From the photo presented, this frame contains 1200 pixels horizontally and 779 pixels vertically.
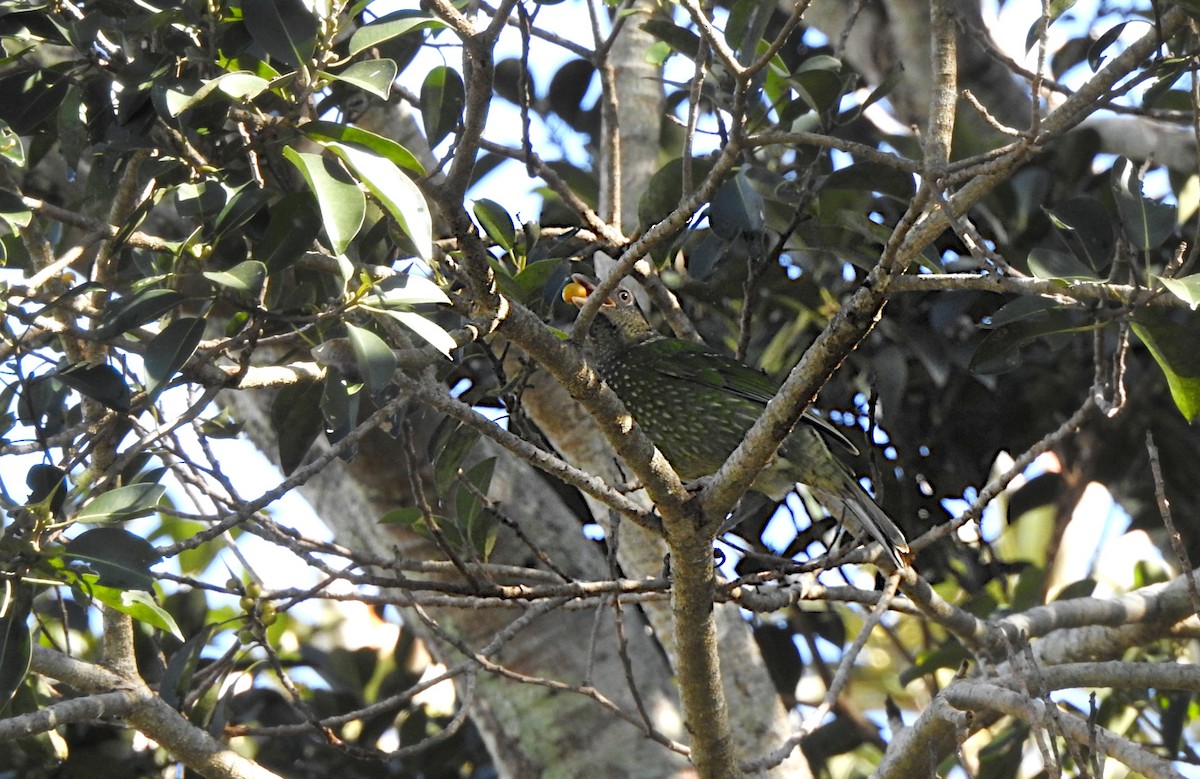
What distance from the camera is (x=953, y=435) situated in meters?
3.97

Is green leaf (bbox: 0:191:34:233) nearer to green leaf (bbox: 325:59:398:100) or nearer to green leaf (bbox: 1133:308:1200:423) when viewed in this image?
green leaf (bbox: 325:59:398:100)

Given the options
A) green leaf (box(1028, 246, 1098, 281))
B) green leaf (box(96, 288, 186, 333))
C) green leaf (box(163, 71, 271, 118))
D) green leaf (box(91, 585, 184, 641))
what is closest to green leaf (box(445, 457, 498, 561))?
green leaf (box(91, 585, 184, 641))

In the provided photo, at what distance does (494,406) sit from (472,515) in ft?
3.23

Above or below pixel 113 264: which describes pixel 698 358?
above

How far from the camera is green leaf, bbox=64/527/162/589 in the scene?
215 cm

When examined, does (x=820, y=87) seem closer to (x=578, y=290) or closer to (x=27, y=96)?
(x=578, y=290)

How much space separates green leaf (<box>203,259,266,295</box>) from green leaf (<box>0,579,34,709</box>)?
27.1 inches

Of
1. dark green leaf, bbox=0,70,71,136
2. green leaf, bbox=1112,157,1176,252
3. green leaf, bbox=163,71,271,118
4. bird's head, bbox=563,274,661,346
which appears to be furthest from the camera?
bird's head, bbox=563,274,661,346

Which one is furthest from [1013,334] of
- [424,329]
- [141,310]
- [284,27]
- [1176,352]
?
[141,310]

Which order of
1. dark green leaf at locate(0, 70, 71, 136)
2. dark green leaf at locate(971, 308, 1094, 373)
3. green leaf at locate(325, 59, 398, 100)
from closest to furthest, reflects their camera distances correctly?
green leaf at locate(325, 59, 398, 100)
dark green leaf at locate(0, 70, 71, 136)
dark green leaf at locate(971, 308, 1094, 373)

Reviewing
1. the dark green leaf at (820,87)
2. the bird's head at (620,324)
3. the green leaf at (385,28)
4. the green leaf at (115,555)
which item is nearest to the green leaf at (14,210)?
the green leaf at (115,555)

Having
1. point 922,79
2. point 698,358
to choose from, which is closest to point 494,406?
point 698,358

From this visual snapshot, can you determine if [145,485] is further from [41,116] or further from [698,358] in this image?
[698,358]

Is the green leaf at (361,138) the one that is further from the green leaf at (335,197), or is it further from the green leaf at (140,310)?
the green leaf at (140,310)
